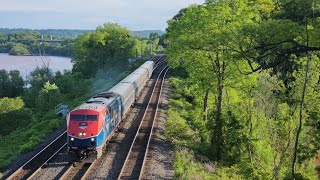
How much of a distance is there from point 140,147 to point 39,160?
6756 mm

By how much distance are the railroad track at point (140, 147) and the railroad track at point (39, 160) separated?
487 centimetres

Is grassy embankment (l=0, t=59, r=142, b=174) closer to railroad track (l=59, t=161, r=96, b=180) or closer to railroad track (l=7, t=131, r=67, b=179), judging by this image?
railroad track (l=7, t=131, r=67, b=179)

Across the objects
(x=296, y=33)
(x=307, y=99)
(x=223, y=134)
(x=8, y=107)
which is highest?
(x=296, y=33)

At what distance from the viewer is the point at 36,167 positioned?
1973 cm

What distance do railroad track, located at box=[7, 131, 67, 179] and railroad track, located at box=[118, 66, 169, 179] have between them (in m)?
4.87

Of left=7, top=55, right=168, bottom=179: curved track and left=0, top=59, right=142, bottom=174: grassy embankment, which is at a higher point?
left=7, top=55, right=168, bottom=179: curved track

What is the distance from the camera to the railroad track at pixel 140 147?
19297 millimetres

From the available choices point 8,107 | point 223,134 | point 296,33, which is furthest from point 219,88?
point 8,107

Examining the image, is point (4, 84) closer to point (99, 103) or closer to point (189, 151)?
point (99, 103)

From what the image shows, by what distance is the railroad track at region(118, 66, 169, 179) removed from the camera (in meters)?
19.3

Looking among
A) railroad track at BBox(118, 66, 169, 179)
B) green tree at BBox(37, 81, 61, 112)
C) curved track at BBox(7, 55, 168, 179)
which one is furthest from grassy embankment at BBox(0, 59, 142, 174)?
railroad track at BBox(118, 66, 169, 179)

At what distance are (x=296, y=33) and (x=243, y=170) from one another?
10.5 meters

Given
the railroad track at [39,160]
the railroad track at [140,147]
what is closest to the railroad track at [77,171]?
the railroad track at [39,160]

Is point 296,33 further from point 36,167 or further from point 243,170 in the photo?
point 36,167
